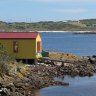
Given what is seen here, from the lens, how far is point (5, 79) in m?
37.9

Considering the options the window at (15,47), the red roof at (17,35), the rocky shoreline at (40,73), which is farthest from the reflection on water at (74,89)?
the red roof at (17,35)

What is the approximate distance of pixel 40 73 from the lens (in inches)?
1718

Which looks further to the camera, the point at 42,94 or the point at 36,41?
the point at 36,41

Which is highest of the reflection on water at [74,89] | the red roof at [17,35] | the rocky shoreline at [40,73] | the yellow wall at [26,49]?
the red roof at [17,35]

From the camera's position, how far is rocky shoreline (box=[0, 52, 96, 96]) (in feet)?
118

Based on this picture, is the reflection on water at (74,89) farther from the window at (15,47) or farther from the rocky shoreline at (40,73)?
the window at (15,47)

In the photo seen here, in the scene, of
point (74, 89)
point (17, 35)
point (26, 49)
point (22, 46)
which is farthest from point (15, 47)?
point (74, 89)

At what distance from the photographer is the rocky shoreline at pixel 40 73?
35.9 meters

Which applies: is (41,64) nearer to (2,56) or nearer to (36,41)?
(36,41)

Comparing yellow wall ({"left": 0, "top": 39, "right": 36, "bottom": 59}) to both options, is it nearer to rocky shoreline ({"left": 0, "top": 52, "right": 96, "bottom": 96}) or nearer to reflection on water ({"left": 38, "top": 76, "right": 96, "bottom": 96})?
rocky shoreline ({"left": 0, "top": 52, "right": 96, "bottom": 96})

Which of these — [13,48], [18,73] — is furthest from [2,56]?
[13,48]

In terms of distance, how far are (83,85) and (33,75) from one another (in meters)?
4.26

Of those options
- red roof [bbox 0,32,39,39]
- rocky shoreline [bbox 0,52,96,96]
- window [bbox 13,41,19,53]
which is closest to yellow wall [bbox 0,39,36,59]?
window [bbox 13,41,19,53]

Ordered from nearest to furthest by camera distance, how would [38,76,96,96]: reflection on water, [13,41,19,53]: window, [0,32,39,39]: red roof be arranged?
1. [38,76,96,96]: reflection on water
2. [13,41,19,53]: window
3. [0,32,39,39]: red roof
